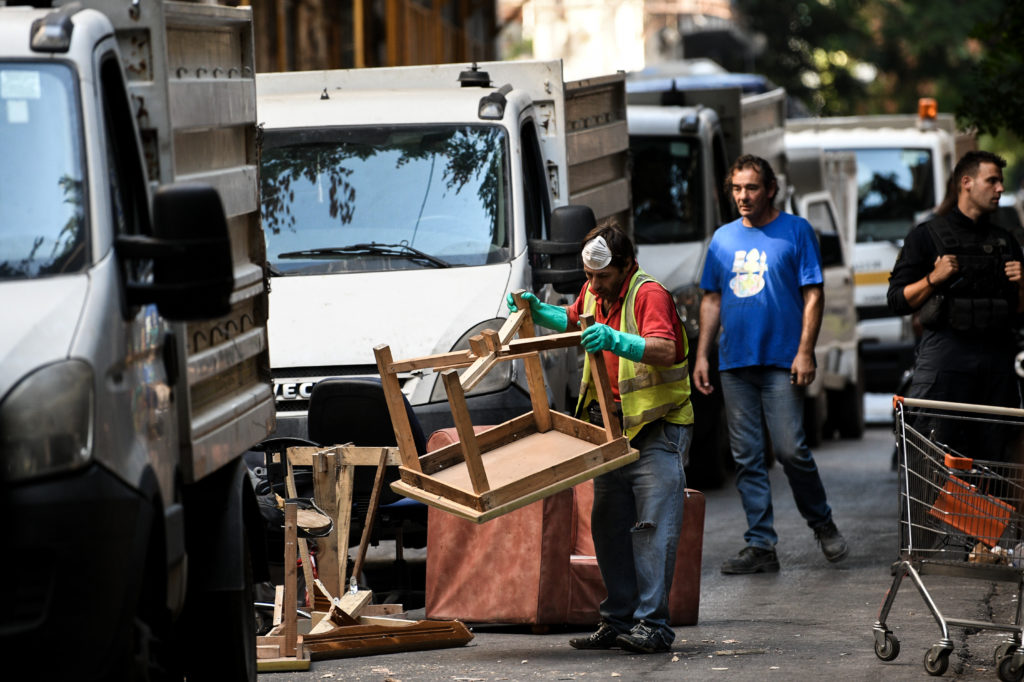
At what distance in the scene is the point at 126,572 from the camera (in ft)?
14.4

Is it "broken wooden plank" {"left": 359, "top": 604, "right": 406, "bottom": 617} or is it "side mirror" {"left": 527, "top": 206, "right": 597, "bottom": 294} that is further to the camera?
"side mirror" {"left": 527, "top": 206, "right": 597, "bottom": 294}

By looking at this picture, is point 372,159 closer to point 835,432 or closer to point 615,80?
point 615,80

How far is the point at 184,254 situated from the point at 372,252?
4.46 metres

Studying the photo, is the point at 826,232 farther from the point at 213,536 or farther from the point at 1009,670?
the point at 213,536

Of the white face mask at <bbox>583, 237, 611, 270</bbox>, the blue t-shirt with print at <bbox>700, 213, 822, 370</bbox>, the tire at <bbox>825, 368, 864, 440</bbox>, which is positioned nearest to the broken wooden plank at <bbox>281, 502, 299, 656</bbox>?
the white face mask at <bbox>583, 237, 611, 270</bbox>

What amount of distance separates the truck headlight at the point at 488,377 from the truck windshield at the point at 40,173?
3867 mm

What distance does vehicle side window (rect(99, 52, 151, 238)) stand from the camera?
4.99 metres

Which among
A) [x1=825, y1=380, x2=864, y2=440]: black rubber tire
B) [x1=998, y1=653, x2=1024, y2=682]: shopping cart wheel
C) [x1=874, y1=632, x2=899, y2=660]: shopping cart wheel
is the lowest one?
[x1=825, y1=380, x2=864, y2=440]: black rubber tire

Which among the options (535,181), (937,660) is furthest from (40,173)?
(535,181)

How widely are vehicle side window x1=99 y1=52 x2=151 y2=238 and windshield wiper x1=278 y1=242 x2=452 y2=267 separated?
385cm

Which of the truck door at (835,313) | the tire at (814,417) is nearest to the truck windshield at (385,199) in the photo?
the truck door at (835,313)

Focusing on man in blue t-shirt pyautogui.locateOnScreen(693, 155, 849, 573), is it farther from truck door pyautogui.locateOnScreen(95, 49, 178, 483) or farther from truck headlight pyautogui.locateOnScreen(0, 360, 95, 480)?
truck headlight pyautogui.locateOnScreen(0, 360, 95, 480)

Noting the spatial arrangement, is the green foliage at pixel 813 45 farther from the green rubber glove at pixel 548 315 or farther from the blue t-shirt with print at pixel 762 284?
the green rubber glove at pixel 548 315

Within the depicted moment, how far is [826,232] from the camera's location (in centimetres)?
1559
